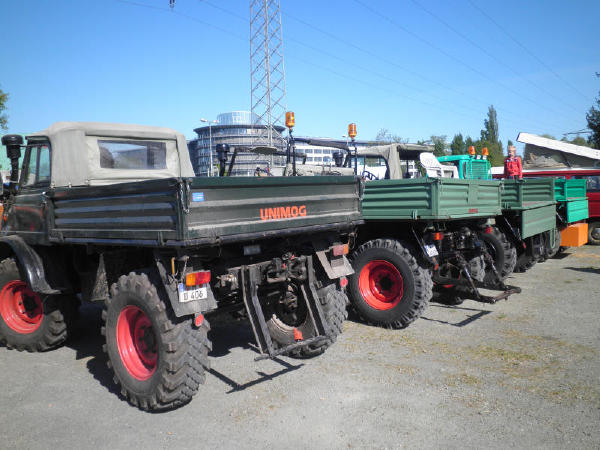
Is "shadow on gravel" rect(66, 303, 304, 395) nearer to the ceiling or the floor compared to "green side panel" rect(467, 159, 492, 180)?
nearer to the floor

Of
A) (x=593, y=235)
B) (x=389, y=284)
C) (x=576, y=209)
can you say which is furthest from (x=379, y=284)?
(x=593, y=235)

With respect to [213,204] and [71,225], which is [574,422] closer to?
[213,204]

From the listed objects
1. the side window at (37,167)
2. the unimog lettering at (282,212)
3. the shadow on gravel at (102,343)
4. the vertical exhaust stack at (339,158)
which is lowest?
the shadow on gravel at (102,343)

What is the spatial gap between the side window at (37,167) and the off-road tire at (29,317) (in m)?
0.91

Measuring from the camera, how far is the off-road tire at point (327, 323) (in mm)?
4461

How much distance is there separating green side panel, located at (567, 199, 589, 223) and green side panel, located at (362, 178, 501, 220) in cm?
433

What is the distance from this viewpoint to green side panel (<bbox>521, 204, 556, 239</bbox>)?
739 cm

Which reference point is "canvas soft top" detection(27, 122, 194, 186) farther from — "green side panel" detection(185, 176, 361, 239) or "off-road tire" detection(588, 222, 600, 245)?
"off-road tire" detection(588, 222, 600, 245)

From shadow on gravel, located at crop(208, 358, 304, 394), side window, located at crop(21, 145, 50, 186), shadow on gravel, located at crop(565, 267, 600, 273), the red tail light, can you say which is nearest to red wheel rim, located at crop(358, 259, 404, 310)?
the red tail light

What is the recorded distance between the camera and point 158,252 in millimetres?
3428

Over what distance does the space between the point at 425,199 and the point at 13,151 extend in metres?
4.62

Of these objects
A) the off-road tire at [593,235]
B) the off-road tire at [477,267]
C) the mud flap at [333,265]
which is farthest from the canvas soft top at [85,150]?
the off-road tire at [593,235]

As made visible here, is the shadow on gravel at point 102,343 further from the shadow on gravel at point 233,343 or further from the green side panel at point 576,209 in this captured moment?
the green side panel at point 576,209

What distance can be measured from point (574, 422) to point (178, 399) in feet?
9.74
